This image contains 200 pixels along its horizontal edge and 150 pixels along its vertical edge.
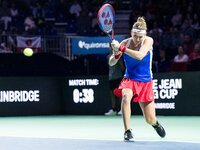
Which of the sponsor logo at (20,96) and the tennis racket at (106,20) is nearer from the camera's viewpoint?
the tennis racket at (106,20)

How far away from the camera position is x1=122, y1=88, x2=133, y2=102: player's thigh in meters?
6.69

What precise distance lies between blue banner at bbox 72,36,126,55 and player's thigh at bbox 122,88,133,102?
26.8ft

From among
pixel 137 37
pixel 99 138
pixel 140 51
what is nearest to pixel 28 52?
pixel 99 138

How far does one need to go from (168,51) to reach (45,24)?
654cm

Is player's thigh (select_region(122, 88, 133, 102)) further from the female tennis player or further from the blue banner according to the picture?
the blue banner

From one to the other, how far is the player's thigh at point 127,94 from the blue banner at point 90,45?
817 centimetres

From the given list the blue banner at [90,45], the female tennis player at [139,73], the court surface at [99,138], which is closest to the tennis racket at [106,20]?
the female tennis player at [139,73]

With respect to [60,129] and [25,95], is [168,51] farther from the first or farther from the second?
[60,129]

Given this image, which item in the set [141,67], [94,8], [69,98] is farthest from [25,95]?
[94,8]

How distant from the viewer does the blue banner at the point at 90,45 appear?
49.4ft

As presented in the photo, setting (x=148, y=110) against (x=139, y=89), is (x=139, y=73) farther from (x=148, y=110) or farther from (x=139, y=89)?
(x=148, y=110)

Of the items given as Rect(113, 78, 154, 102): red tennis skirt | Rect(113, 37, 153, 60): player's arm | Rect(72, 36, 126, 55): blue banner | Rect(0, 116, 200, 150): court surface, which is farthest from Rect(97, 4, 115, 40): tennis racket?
Rect(72, 36, 126, 55): blue banner

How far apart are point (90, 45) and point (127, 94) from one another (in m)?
8.64

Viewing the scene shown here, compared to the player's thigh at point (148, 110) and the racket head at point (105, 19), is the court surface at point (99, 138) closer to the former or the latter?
the player's thigh at point (148, 110)
